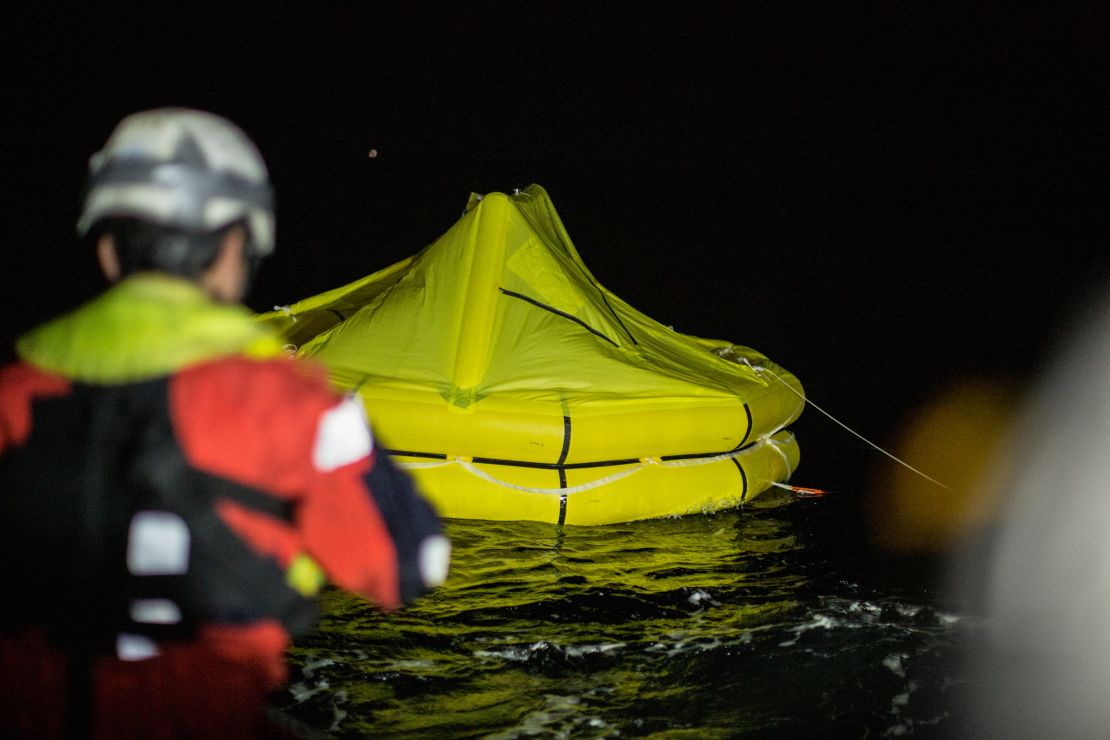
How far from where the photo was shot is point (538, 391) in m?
4.99

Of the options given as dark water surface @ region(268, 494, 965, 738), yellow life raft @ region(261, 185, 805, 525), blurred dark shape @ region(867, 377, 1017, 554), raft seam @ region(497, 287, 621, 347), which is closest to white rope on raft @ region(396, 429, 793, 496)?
yellow life raft @ region(261, 185, 805, 525)

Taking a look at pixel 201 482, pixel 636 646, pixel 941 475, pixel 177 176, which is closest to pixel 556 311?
pixel 636 646

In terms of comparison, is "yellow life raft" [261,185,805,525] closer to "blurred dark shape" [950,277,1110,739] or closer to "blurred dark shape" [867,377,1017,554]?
"blurred dark shape" [867,377,1017,554]

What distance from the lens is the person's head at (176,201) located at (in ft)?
4.41

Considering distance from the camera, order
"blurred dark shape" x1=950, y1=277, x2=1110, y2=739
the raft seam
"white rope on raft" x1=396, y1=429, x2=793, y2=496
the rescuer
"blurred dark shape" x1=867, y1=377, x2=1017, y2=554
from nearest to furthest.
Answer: the rescuer
"blurred dark shape" x1=950, y1=277, x2=1110, y2=739
"white rope on raft" x1=396, y1=429, x2=793, y2=496
"blurred dark shape" x1=867, y1=377, x2=1017, y2=554
the raft seam

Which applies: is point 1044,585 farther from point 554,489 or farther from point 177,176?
→ point 177,176

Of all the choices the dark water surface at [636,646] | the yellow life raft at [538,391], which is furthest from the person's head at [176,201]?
the yellow life raft at [538,391]

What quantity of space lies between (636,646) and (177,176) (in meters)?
2.80

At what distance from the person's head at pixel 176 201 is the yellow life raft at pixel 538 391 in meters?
3.17

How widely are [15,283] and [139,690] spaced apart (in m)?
10.3

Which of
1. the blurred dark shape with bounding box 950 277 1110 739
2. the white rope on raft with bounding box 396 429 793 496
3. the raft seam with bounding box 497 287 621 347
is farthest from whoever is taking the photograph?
the raft seam with bounding box 497 287 621 347

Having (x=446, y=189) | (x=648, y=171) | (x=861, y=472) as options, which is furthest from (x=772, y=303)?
(x=648, y=171)

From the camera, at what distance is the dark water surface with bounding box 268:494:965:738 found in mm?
3217

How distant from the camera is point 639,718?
3.21 meters
